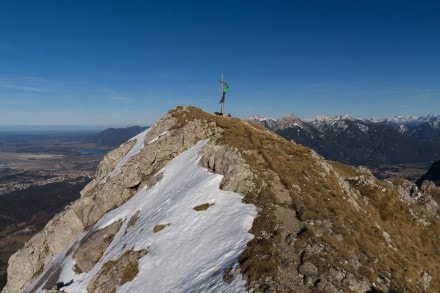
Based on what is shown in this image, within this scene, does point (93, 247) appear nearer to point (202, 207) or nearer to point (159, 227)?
point (159, 227)

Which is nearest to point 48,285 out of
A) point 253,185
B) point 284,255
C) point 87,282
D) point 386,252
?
point 87,282

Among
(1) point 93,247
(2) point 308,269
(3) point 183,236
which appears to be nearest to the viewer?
(2) point 308,269

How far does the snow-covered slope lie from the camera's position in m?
26.6

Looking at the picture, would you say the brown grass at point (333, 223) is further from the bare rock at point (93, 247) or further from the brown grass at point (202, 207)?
the bare rock at point (93, 247)

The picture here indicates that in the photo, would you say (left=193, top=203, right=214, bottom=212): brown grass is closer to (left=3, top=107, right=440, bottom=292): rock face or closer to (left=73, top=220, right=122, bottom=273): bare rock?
(left=3, top=107, right=440, bottom=292): rock face

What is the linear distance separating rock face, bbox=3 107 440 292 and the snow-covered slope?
28cm

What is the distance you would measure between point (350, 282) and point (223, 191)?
17.8 metres

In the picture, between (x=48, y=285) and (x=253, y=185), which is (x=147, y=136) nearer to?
(x=48, y=285)

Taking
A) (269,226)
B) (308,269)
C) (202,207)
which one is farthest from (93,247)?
(308,269)

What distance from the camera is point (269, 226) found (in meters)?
29.1

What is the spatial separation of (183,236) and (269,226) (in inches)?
341

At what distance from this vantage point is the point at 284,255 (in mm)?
25359

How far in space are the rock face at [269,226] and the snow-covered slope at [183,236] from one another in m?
0.28

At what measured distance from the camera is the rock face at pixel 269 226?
24609mm
